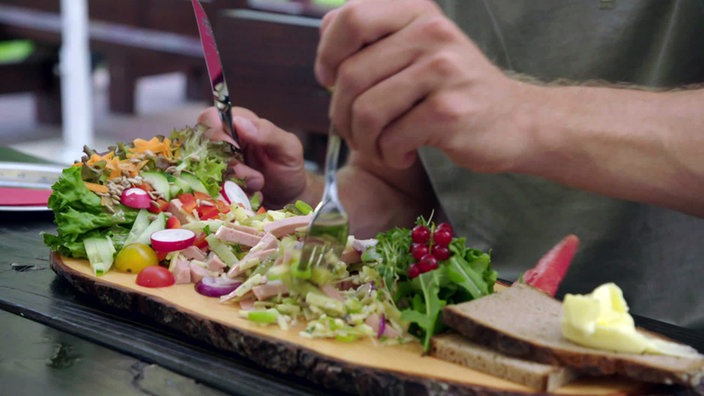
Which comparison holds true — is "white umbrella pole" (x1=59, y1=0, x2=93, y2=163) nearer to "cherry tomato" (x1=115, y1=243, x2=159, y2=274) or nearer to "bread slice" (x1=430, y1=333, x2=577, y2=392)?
"cherry tomato" (x1=115, y1=243, x2=159, y2=274)

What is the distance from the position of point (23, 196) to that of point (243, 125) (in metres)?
0.50

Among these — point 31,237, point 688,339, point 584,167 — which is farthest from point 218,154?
point 688,339

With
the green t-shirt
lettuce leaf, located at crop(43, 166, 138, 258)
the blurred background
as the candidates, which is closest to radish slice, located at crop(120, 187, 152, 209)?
lettuce leaf, located at crop(43, 166, 138, 258)

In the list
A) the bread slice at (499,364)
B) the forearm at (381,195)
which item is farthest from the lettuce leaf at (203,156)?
the bread slice at (499,364)

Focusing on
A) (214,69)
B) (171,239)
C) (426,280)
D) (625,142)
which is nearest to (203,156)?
(214,69)

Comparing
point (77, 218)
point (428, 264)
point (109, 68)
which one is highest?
point (428, 264)

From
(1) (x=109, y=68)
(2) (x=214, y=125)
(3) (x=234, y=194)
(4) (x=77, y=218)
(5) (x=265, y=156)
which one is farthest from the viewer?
(1) (x=109, y=68)

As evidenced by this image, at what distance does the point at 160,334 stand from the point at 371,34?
521mm

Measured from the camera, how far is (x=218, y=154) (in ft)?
5.90

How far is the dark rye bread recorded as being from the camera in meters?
1.10

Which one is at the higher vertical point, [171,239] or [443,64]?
[443,64]

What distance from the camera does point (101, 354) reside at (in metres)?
1.24

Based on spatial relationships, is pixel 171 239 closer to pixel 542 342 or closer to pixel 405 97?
pixel 405 97

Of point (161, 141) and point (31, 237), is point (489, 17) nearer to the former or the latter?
point (161, 141)
